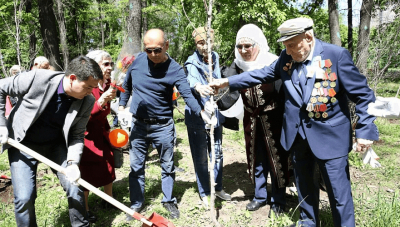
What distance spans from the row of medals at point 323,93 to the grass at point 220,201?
47.1 inches

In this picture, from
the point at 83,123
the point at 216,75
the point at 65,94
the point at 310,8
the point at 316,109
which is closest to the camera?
the point at 316,109

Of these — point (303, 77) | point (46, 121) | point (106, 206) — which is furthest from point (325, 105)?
point (106, 206)

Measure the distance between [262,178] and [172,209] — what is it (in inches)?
43.6

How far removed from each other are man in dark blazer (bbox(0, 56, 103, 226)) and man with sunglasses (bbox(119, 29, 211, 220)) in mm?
701

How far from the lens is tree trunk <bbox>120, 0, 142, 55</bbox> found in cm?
861

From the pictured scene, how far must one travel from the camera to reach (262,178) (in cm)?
348

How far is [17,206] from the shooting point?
250 centimetres

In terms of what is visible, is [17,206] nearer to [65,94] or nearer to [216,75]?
[65,94]

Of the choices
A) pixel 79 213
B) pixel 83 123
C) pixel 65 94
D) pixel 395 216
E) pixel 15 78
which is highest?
pixel 15 78

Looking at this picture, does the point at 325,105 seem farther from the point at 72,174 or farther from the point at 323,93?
the point at 72,174

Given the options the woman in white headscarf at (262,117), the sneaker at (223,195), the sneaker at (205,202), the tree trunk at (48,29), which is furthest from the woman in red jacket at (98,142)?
the tree trunk at (48,29)

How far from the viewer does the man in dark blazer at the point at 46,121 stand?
8.05ft

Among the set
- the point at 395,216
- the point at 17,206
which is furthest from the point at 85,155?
the point at 395,216

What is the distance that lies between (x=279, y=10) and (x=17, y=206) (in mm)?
11649
